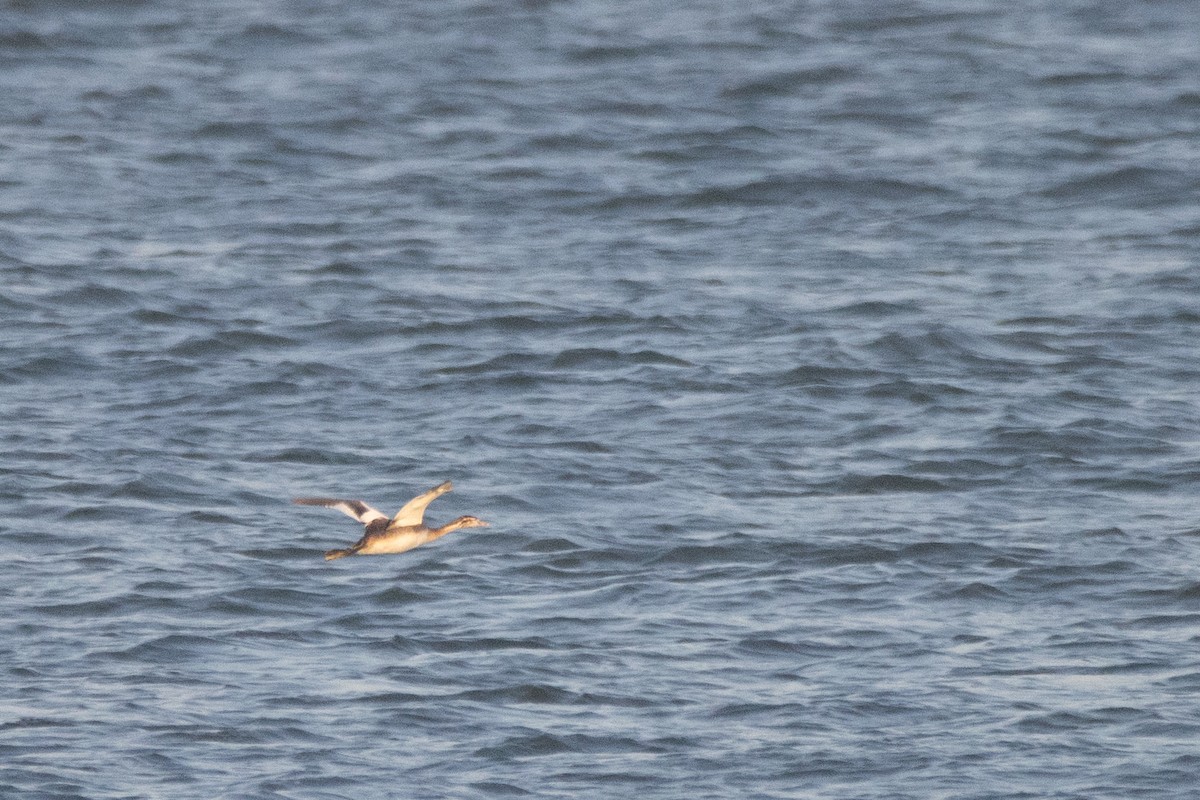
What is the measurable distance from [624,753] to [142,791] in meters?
2.69

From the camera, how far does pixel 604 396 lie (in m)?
20.2

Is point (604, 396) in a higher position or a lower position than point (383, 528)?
lower

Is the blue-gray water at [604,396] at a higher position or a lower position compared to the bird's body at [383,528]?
lower

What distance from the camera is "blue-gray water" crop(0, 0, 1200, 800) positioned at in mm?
13977

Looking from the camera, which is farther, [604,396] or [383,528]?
[604,396]

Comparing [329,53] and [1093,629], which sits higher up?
[329,53]

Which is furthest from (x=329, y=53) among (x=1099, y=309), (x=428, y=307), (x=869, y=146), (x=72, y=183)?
(x=1099, y=309)

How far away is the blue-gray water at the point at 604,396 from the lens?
14.0m

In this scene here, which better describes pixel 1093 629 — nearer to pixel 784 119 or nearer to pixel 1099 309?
pixel 1099 309

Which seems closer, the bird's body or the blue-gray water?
the bird's body

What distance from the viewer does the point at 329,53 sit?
31.3m

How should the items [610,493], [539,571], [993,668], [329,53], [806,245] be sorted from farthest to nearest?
[329,53] < [806,245] < [610,493] < [539,571] < [993,668]

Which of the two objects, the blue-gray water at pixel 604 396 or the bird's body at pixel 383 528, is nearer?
the bird's body at pixel 383 528

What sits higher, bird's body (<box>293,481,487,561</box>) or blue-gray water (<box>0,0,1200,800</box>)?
bird's body (<box>293,481,487,561</box>)
